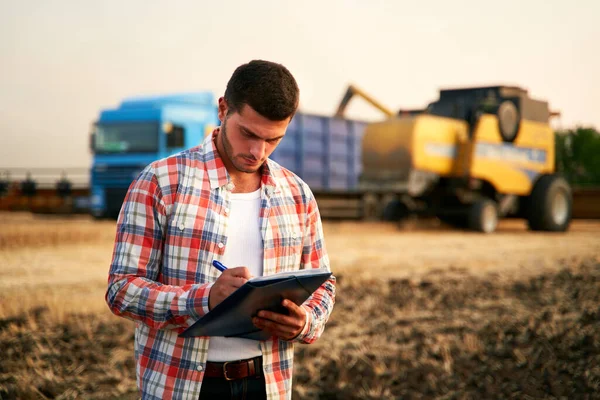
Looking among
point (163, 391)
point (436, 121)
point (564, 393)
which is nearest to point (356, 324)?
point (564, 393)

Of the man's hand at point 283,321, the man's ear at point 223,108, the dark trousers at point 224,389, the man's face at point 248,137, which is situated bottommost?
the dark trousers at point 224,389

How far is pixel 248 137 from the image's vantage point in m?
1.99

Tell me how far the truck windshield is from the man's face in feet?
43.7

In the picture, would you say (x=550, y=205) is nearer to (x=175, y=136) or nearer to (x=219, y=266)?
(x=175, y=136)

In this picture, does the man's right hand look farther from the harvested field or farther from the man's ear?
the harvested field

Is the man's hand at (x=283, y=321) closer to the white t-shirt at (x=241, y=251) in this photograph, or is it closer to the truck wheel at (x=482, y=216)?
the white t-shirt at (x=241, y=251)

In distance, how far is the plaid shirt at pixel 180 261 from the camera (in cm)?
186

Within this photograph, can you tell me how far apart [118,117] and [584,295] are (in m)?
11.1

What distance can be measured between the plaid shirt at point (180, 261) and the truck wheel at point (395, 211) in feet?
48.5

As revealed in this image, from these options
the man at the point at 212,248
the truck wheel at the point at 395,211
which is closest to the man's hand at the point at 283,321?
the man at the point at 212,248

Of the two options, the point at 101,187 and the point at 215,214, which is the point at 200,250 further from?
the point at 101,187

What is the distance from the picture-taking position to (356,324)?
6121mm

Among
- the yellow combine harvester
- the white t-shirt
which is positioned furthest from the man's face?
the yellow combine harvester

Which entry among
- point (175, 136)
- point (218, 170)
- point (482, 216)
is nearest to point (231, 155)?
point (218, 170)
